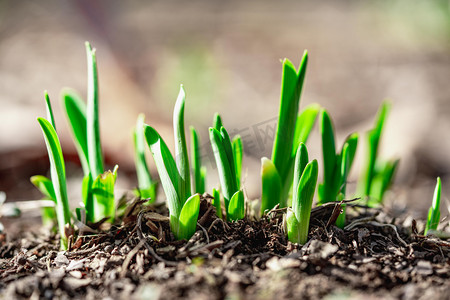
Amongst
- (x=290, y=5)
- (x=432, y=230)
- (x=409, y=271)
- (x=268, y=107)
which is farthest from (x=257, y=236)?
(x=290, y=5)

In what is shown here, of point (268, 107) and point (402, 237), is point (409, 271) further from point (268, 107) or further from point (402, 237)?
point (268, 107)

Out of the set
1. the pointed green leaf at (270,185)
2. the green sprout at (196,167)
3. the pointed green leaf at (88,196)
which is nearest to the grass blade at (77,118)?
the pointed green leaf at (88,196)

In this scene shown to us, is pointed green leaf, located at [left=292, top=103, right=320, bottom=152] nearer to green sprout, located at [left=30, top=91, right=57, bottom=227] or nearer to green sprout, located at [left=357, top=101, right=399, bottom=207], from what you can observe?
green sprout, located at [left=357, top=101, right=399, bottom=207]

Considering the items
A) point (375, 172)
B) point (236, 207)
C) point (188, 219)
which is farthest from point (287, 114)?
point (375, 172)

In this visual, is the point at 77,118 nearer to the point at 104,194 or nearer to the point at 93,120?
the point at 93,120

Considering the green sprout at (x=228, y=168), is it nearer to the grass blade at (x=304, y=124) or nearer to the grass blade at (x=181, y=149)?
the grass blade at (x=181, y=149)

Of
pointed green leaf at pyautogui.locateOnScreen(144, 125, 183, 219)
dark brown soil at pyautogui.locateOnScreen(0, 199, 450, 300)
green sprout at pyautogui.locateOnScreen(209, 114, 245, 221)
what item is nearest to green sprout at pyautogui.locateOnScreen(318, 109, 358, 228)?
dark brown soil at pyautogui.locateOnScreen(0, 199, 450, 300)
